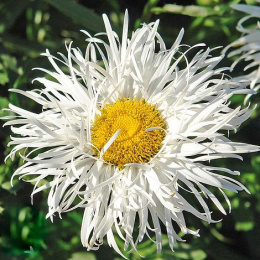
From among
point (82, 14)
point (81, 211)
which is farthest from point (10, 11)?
point (81, 211)

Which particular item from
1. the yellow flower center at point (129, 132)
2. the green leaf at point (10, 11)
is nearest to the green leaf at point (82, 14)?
the green leaf at point (10, 11)

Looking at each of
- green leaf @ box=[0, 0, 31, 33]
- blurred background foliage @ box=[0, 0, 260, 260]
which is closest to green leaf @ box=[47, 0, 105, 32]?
blurred background foliage @ box=[0, 0, 260, 260]

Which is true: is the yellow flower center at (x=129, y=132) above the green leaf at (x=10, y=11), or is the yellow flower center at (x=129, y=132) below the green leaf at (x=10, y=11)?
below

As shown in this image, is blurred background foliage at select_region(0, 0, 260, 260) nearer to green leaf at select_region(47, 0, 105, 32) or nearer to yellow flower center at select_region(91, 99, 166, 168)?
green leaf at select_region(47, 0, 105, 32)

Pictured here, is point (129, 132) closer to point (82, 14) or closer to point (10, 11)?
point (82, 14)

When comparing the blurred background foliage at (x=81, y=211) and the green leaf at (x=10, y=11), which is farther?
the green leaf at (x=10, y=11)

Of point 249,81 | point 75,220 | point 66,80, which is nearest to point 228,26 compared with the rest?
point 249,81

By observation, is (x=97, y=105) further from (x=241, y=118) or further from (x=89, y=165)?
(x=241, y=118)

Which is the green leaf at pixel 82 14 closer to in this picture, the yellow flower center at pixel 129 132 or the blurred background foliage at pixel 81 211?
the blurred background foliage at pixel 81 211
